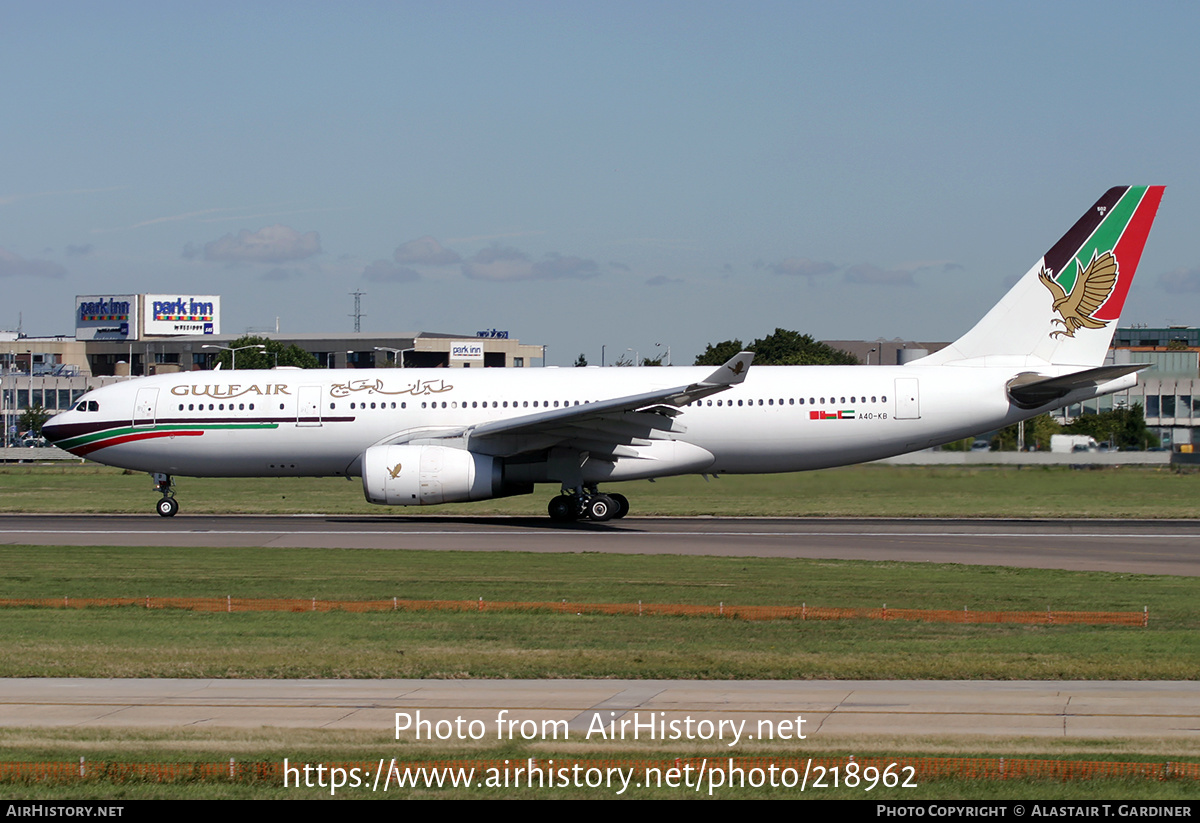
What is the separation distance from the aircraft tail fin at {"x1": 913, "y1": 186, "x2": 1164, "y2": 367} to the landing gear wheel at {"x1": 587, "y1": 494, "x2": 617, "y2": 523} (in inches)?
442

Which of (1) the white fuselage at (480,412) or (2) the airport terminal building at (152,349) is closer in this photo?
(1) the white fuselage at (480,412)

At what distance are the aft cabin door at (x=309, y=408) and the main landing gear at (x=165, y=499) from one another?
197 inches

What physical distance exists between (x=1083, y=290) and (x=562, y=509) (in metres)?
16.0

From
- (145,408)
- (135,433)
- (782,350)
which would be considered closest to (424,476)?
(145,408)

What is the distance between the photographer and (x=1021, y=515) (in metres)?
36.1

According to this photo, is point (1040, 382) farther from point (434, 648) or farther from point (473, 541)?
point (434, 648)

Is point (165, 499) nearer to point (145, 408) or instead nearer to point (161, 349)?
point (145, 408)

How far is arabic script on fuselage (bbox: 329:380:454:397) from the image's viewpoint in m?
35.4

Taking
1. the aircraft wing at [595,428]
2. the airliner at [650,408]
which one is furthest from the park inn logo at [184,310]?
the aircraft wing at [595,428]

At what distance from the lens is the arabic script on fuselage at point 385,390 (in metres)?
35.4

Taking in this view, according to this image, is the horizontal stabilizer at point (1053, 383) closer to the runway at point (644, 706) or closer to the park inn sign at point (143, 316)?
the runway at point (644, 706)

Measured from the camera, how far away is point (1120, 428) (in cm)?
5622

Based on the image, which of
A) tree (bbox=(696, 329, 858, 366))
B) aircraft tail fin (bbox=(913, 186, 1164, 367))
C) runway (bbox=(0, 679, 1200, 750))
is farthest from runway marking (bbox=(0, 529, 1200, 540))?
tree (bbox=(696, 329, 858, 366))

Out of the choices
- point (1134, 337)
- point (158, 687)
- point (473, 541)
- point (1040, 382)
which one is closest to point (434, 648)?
point (158, 687)
